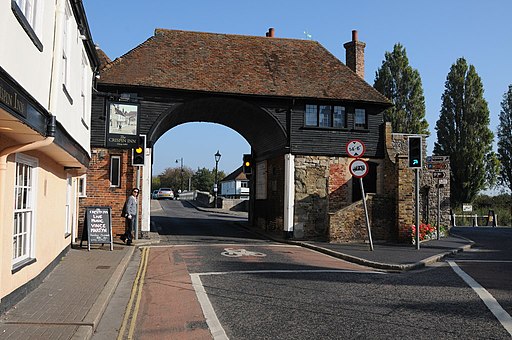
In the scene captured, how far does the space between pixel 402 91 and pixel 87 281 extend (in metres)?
45.8

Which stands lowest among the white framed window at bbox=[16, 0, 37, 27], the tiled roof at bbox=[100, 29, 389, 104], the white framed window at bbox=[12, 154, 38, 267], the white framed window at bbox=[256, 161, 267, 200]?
the white framed window at bbox=[12, 154, 38, 267]

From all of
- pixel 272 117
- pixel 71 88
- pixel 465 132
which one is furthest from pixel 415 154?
pixel 465 132

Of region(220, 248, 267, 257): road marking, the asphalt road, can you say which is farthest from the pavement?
region(220, 248, 267, 257): road marking

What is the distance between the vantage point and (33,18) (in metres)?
6.86

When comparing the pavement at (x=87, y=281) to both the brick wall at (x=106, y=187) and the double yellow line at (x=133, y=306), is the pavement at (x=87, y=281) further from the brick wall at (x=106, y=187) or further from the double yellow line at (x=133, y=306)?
the brick wall at (x=106, y=187)

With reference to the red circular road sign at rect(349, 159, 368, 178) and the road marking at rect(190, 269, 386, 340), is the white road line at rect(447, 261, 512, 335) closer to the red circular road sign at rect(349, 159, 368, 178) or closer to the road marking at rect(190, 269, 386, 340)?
the road marking at rect(190, 269, 386, 340)

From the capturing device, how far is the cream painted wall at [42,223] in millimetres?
7258

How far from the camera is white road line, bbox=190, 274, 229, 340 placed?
21.6 ft

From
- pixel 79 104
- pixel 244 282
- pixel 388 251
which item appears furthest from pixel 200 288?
pixel 388 251

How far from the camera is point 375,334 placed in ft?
21.4

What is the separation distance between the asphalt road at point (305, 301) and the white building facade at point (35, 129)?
203 cm

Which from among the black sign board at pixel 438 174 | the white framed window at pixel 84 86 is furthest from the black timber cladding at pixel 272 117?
the white framed window at pixel 84 86

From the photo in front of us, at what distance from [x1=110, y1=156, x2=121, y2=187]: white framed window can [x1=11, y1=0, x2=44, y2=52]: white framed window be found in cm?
1309

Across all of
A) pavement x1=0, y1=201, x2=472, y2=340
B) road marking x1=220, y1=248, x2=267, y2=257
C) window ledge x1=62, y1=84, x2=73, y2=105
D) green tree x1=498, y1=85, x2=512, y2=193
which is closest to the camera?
pavement x1=0, y1=201, x2=472, y2=340
